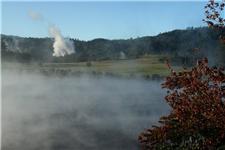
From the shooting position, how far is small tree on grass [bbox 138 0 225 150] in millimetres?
16547

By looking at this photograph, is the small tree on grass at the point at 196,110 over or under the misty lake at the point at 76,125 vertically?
over

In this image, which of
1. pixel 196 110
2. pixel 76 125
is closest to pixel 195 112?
pixel 196 110

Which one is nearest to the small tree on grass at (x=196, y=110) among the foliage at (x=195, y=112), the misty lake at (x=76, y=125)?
the foliage at (x=195, y=112)

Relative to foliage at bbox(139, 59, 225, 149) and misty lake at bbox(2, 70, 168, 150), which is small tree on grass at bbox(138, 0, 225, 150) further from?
misty lake at bbox(2, 70, 168, 150)

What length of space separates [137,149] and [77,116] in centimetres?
6898

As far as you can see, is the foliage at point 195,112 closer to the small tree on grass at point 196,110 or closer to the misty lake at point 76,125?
the small tree on grass at point 196,110

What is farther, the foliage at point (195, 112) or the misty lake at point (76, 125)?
the misty lake at point (76, 125)

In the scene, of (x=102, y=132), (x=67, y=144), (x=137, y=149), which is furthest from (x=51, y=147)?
(x=102, y=132)

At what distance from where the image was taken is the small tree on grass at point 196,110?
1655 cm

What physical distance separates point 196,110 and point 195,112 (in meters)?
0.07

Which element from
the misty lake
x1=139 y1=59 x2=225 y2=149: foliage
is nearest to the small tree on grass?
x1=139 y1=59 x2=225 y2=149: foliage

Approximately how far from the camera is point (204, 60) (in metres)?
17.6

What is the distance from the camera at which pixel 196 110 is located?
16594 millimetres

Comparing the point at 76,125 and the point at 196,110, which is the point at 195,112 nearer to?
the point at 196,110
